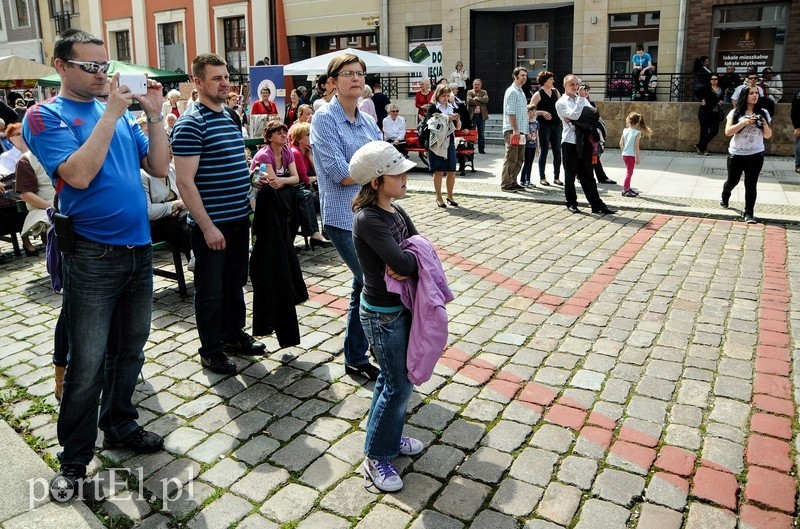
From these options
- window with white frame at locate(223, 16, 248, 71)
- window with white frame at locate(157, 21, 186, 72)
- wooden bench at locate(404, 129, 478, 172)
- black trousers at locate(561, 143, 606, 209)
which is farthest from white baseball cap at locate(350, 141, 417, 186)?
window with white frame at locate(157, 21, 186, 72)

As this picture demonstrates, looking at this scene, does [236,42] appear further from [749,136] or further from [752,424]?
[752,424]

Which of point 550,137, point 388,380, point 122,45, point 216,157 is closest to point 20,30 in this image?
point 122,45

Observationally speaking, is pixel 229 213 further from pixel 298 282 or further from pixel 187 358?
pixel 187 358

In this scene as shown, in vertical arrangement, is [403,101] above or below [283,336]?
above

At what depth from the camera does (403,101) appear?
74.7ft

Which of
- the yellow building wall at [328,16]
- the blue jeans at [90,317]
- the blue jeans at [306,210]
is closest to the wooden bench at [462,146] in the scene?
the blue jeans at [306,210]

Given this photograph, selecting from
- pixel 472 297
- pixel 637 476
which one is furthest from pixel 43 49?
pixel 637 476

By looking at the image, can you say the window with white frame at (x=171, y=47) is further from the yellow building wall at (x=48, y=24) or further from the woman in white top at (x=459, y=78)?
the woman in white top at (x=459, y=78)

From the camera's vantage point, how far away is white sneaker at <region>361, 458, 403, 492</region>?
330 cm

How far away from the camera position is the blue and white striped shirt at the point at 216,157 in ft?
13.6

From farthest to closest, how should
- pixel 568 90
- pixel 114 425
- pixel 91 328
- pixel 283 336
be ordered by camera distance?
pixel 568 90 → pixel 283 336 → pixel 114 425 → pixel 91 328

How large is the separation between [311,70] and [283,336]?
13325 millimetres

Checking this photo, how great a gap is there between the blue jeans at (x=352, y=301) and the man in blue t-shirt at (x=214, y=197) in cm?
→ 66

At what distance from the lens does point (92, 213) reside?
10.5 feet
